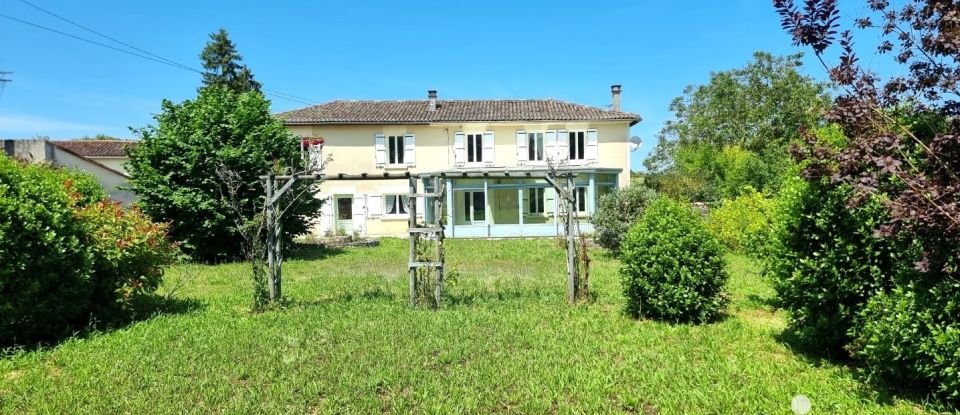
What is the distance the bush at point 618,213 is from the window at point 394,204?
38.9 ft

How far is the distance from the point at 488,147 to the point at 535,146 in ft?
7.46

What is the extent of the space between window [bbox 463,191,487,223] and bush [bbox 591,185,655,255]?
1052cm

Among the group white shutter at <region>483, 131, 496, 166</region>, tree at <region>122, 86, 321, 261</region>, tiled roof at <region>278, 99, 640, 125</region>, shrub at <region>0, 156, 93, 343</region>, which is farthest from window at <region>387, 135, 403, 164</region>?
shrub at <region>0, 156, 93, 343</region>

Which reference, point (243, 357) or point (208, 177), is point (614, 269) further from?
point (208, 177)

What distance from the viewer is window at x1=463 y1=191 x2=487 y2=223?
25.2 m

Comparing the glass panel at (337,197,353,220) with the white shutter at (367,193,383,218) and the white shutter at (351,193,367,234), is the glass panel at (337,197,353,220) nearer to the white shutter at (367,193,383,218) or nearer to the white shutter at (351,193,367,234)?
the white shutter at (351,193,367,234)

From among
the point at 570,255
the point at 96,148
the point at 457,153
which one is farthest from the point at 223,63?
the point at 570,255

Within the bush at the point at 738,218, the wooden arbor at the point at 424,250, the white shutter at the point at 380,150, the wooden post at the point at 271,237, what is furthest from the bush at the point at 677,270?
the white shutter at the point at 380,150

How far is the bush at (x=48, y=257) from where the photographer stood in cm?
531

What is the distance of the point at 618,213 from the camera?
14.8 m

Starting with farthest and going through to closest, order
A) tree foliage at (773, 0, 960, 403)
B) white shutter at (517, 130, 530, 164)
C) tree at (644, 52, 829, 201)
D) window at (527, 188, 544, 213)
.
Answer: tree at (644, 52, 829, 201), window at (527, 188, 544, 213), white shutter at (517, 130, 530, 164), tree foliage at (773, 0, 960, 403)

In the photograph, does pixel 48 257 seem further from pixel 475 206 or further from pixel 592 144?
Result: pixel 592 144

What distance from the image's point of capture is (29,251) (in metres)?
5.45

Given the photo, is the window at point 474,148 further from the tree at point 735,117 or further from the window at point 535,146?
the tree at point 735,117
